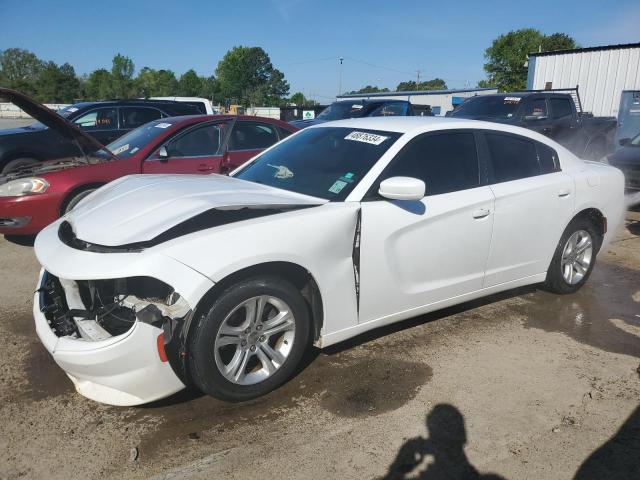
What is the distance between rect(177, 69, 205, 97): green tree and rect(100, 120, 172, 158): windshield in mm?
112526

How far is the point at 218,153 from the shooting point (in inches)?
250

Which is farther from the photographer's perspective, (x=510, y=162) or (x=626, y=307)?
(x=626, y=307)

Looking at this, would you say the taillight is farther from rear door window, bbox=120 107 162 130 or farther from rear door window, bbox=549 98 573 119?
rear door window, bbox=549 98 573 119

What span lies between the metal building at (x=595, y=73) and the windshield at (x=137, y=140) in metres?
15.9

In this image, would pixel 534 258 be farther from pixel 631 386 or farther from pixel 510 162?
pixel 631 386

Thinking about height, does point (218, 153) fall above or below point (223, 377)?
above

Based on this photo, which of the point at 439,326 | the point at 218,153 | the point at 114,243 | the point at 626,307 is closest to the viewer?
the point at 114,243

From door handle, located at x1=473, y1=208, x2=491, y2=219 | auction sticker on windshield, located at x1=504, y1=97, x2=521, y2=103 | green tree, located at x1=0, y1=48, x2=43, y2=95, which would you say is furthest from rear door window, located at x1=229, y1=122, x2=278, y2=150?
green tree, located at x1=0, y1=48, x2=43, y2=95

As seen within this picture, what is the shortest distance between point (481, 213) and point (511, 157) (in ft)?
2.42

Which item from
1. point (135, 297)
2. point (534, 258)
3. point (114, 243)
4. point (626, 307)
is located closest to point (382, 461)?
point (135, 297)

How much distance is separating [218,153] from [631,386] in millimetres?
Answer: 4932

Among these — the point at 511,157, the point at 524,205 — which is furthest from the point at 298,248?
the point at 511,157

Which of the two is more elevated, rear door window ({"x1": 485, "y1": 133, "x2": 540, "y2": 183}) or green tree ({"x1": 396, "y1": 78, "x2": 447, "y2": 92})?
green tree ({"x1": 396, "y1": 78, "x2": 447, "y2": 92})

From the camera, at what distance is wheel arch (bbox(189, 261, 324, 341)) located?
256 cm
